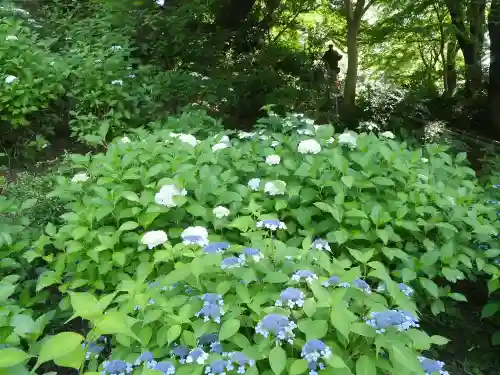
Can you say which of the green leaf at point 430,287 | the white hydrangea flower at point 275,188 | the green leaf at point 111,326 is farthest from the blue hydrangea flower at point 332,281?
the white hydrangea flower at point 275,188

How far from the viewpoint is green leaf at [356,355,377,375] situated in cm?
120

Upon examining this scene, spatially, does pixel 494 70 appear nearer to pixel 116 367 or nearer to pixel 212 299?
pixel 212 299

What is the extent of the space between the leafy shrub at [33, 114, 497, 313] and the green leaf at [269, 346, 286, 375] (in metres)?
0.61

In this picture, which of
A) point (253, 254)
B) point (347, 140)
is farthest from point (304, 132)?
point (253, 254)

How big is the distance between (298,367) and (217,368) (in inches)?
8.6

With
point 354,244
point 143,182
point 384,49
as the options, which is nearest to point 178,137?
point 143,182

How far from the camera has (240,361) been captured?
3.93 ft

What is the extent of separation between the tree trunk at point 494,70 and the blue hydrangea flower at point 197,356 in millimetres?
6715

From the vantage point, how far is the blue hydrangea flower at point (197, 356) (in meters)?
1.22

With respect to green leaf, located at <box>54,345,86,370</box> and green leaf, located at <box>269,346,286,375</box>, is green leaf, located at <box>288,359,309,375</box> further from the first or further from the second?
green leaf, located at <box>54,345,86,370</box>

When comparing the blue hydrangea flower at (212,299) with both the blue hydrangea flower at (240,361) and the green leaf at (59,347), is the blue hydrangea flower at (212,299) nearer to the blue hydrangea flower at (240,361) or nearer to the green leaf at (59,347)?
the blue hydrangea flower at (240,361)

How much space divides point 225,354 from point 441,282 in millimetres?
1846

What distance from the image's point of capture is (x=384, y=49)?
35.2 feet

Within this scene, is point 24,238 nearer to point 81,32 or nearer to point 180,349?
point 180,349
